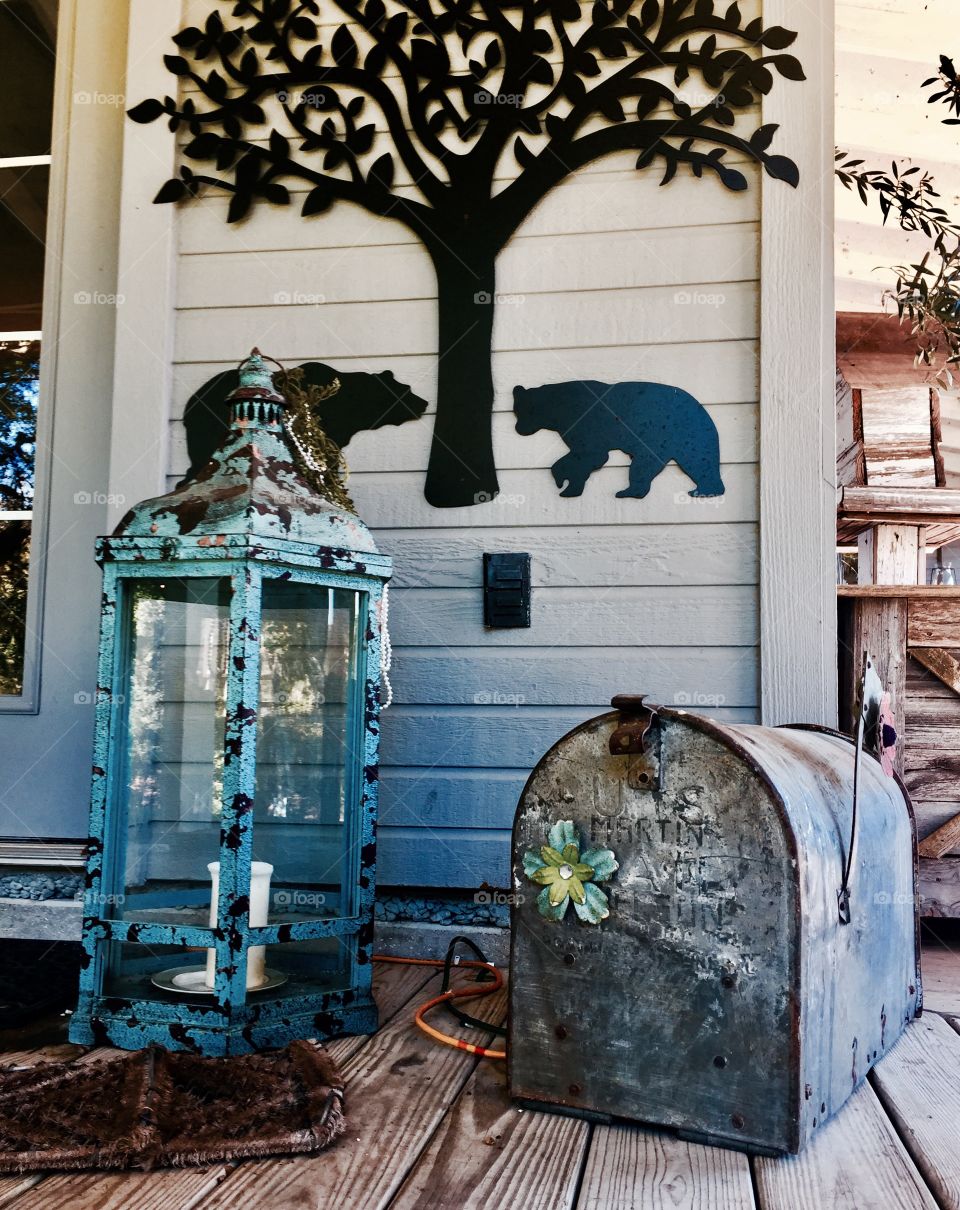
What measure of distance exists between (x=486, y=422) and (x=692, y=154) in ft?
2.73

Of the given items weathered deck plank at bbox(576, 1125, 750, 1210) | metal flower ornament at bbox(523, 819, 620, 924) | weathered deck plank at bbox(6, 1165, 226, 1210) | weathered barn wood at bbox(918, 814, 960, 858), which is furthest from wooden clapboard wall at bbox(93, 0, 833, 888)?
weathered deck plank at bbox(6, 1165, 226, 1210)

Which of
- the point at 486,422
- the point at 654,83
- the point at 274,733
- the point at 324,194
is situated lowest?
the point at 274,733

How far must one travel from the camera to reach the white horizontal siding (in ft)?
7.76

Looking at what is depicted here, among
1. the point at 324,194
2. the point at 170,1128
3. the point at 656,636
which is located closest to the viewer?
the point at 170,1128

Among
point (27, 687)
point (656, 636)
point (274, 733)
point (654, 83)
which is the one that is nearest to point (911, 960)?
point (656, 636)

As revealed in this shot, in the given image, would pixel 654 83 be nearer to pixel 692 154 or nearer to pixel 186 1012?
pixel 692 154

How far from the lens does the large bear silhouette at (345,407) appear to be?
251cm

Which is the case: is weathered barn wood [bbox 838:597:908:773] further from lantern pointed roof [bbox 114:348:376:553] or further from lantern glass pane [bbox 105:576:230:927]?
lantern glass pane [bbox 105:576:230:927]

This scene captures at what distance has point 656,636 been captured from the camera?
2.37 metres

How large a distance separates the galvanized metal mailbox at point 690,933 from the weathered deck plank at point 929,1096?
3.2 inches

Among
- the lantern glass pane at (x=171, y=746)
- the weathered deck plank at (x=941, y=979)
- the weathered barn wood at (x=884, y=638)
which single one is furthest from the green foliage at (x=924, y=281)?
the lantern glass pane at (x=171, y=746)

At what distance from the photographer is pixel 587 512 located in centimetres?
241

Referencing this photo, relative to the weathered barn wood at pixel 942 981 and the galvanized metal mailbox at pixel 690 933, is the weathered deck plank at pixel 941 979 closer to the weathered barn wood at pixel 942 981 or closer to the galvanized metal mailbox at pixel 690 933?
the weathered barn wood at pixel 942 981

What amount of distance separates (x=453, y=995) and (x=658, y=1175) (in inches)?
31.3
